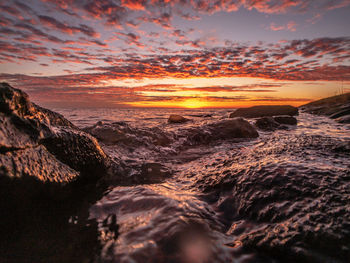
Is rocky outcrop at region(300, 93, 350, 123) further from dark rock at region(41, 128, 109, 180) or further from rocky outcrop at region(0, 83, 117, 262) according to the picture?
rocky outcrop at region(0, 83, 117, 262)

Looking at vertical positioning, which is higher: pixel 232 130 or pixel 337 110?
pixel 337 110

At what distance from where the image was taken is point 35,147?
1.90 metres

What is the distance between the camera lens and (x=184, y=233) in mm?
1493

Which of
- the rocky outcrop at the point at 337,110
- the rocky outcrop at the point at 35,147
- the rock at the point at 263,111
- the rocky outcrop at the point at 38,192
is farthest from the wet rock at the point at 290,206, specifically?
the rock at the point at 263,111

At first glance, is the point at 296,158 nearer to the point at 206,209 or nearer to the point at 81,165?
the point at 206,209

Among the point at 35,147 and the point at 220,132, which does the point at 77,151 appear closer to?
the point at 35,147

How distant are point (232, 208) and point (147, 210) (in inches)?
34.9

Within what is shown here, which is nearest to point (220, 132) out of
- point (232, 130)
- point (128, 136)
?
point (232, 130)

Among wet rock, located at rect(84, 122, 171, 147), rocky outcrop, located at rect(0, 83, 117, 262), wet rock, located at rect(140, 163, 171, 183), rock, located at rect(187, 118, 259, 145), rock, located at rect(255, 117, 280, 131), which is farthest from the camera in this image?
rock, located at rect(255, 117, 280, 131)

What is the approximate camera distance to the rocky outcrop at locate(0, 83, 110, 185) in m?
1.60

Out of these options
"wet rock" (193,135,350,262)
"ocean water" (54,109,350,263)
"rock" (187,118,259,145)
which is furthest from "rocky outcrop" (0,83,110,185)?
"rock" (187,118,259,145)

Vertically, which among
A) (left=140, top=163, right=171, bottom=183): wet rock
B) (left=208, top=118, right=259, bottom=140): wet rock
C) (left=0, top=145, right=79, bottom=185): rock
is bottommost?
(left=140, top=163, right=171, bottom=183): wet rock

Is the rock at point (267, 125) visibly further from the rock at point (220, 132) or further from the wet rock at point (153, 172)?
the wet rock at point (153, 172)

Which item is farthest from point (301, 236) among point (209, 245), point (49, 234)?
point (49, 234)
